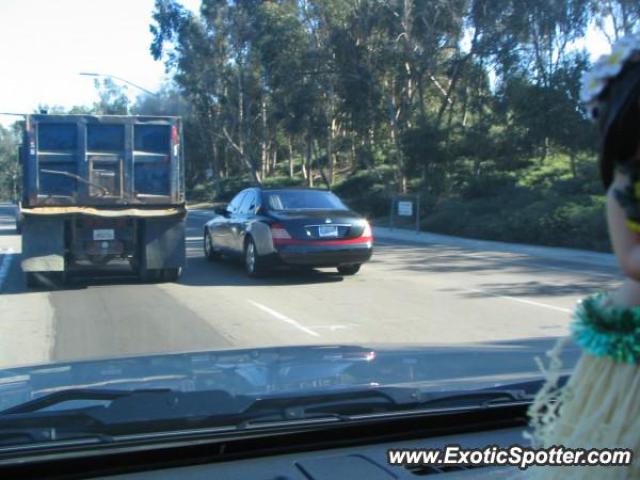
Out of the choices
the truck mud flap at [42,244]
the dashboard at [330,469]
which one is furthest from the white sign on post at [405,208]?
the dashboard at [330,469]

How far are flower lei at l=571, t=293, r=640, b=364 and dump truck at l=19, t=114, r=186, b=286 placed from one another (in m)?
12.8

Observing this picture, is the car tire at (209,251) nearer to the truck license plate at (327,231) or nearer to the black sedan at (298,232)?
the black sedan at (298,232)

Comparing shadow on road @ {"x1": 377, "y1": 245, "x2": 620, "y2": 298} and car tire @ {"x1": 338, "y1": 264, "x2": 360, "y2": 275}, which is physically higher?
car tire @ {"x1": 338, "y1": 264, "x2": 360, "y2": 275}

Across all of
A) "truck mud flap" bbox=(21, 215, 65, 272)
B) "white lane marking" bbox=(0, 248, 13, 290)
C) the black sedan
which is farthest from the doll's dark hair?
"white lane marking" bbox=(0, 248, 13, 290)

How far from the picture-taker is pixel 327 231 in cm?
1408

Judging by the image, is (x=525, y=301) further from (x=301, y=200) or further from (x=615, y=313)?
(x=615, y=313)

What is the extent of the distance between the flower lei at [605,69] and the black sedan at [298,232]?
40.5 ft

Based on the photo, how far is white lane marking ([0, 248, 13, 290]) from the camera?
15.8m

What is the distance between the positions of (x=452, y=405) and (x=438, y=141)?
34.1 m

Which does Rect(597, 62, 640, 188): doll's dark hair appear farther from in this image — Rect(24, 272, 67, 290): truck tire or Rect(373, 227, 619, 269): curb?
Rect(373, 227, 619, 269): curb

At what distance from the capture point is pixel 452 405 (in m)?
3.48

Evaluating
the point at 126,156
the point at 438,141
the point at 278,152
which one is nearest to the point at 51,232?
the point at 126,156

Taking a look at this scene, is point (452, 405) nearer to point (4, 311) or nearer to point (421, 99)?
point (4, 311)

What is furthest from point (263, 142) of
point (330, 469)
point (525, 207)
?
point (330, 469)
